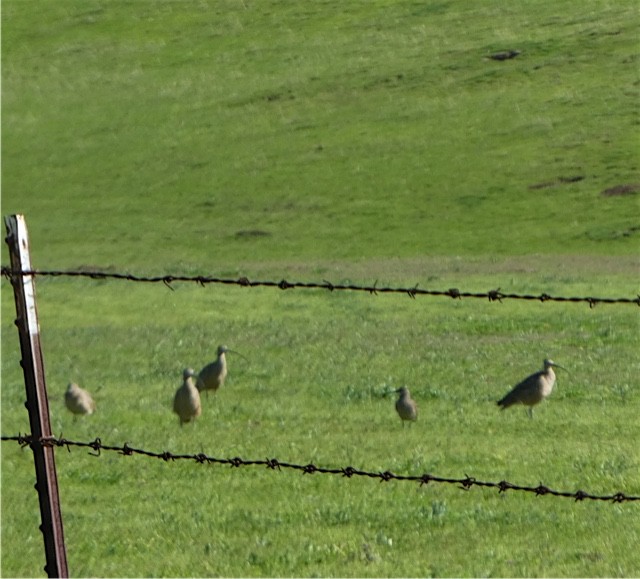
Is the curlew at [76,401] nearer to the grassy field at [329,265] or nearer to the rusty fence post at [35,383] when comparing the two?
the grassy field at [329,265]

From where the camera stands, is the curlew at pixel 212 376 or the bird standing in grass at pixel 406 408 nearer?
the bird standing in grass at pixel 406 408

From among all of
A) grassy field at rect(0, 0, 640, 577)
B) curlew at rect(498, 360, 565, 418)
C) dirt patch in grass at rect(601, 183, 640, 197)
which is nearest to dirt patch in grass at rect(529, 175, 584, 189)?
grassy field at rect(0, 0, 640, 577)

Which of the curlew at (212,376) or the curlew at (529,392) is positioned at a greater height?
the curlew at (529,392)

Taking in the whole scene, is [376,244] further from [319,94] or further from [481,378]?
[481,378]

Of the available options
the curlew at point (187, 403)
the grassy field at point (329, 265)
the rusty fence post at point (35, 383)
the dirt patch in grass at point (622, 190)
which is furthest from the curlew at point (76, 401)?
the dirt patch in grass at point (622, 190)

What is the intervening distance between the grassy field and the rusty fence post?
3.38 meters

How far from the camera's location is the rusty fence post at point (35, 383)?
5.26m

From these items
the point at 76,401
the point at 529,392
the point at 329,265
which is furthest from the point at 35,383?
the point at 329,265

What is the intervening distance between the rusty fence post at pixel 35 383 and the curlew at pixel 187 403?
8.32 m

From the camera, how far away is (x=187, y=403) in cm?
1384

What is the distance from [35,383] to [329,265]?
3697cm

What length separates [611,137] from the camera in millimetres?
56312

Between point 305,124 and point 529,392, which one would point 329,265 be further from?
point 529,392

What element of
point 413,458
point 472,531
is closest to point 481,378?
point 413,458
